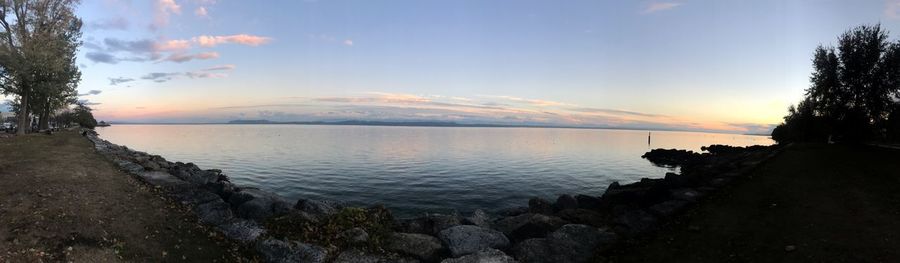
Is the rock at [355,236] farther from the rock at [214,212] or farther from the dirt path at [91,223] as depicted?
the rock at [214,212]

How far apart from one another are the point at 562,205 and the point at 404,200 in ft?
43.6

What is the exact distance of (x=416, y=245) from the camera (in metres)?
15.4

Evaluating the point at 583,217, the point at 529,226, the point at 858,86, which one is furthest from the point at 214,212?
the point at 858,86

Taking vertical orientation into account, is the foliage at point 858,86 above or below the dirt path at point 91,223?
above

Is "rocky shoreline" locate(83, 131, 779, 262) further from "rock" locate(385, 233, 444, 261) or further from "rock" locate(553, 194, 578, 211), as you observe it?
"rock" locate(553, 194, 578, 211)

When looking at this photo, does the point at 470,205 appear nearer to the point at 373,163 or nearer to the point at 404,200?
the point at 404,200

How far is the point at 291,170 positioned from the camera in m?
52.5

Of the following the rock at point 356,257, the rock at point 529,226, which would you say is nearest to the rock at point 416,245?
the rock at point 356,257

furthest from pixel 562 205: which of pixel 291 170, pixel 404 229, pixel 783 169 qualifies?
pixel 291 170

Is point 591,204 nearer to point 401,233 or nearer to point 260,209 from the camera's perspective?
point 401,233

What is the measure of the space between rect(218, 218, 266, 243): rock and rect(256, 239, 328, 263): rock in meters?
1.11

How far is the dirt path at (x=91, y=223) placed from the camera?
12.9 metres

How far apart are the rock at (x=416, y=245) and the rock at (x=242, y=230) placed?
15.8ft

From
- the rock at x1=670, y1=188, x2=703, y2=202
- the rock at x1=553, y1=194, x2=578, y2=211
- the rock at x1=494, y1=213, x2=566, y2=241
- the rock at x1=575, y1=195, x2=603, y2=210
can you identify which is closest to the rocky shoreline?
the rock at x1=494, y1=213, x2=566, y2=241
